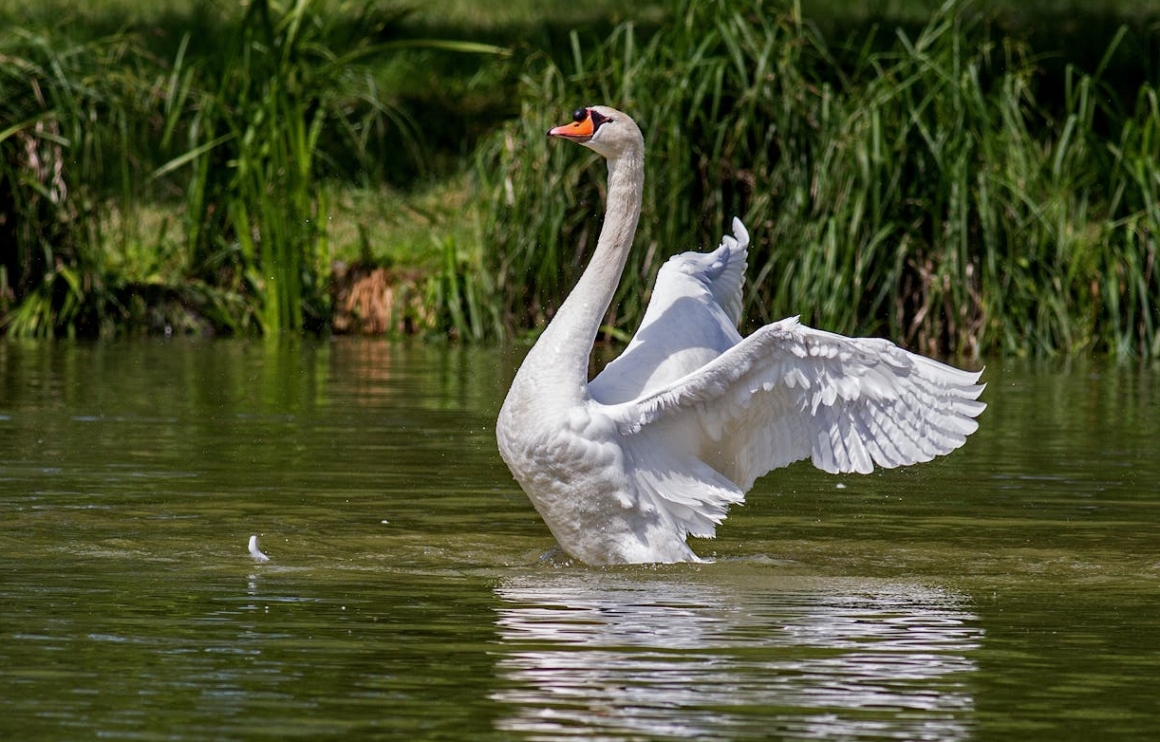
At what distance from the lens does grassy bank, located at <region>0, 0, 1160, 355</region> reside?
46.9 ft

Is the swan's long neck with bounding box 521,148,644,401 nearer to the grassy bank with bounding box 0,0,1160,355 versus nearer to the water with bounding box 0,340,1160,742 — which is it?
the water with bounding box 0,340,1160,742

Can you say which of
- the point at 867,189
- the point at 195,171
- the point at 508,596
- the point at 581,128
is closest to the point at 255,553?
the point at 508,596

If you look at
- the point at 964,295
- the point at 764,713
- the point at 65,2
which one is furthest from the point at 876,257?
the point at 65,2

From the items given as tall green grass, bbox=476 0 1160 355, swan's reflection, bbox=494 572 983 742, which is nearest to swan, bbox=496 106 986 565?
swan's reflection, bbox=494 572 983 742

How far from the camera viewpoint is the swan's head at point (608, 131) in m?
7.12

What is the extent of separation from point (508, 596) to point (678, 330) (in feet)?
4.96

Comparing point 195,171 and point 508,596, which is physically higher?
point 195,171

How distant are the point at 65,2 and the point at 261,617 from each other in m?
20.8

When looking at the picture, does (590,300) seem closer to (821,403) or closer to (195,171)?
(821,403)

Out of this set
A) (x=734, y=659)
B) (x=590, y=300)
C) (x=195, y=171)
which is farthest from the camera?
(x=195, y=171)

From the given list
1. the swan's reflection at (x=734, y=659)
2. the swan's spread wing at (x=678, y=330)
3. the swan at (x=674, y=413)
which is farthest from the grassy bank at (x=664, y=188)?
the swan's reflection at (x=734, y=659)

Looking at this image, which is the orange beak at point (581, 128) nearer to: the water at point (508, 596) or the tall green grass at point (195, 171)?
the water at point (508, 596)

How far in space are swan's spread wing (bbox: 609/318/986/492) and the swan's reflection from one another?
1.92 ft

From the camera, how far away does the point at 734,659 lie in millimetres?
4918
